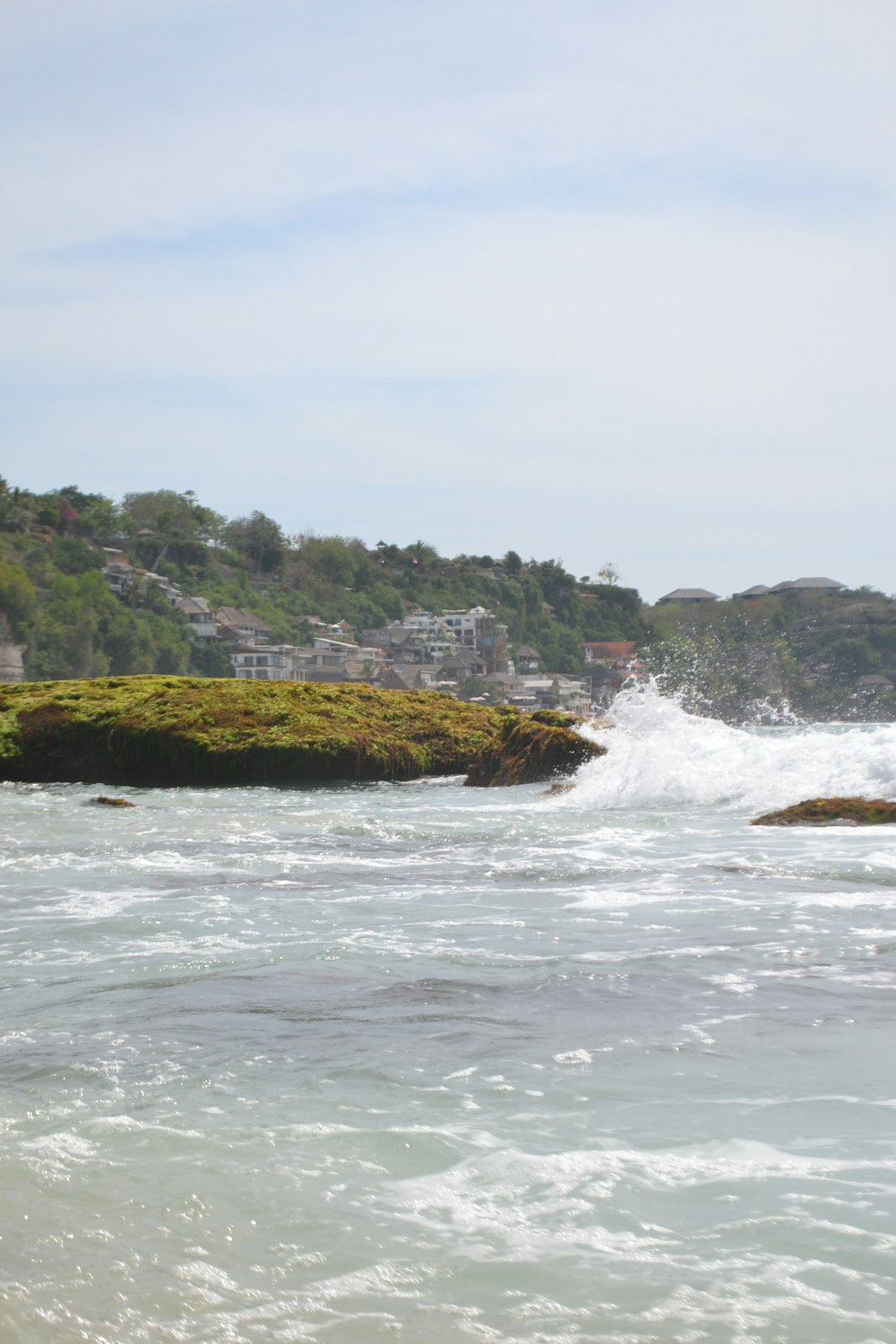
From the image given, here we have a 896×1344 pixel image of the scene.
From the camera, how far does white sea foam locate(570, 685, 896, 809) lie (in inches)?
524

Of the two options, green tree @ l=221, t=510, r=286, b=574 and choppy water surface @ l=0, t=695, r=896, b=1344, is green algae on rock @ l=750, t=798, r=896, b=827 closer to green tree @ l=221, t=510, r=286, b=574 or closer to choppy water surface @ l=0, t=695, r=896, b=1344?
choppy water surface @ l=0, t=695, r=896, b=1344

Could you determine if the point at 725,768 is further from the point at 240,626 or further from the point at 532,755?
the point at 240,626

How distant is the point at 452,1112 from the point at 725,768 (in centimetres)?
1117

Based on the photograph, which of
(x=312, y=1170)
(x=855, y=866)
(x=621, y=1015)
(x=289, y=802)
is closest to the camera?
(x=312, y=1170)

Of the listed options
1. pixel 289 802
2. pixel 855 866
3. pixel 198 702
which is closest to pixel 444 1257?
pixel 855 866

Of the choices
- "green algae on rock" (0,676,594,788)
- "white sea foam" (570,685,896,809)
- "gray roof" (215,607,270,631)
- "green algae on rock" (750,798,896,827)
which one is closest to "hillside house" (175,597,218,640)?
"gray roof" (215,607,270,631)

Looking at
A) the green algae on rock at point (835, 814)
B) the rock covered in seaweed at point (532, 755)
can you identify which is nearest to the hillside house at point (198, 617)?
the rock covered in seaweed at point (532, 755)

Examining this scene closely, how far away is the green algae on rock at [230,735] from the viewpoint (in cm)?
1734

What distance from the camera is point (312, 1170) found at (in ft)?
10.6

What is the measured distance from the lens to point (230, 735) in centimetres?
1752

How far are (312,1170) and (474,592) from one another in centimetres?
16296

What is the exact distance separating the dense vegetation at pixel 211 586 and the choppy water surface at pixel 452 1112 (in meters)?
96.4

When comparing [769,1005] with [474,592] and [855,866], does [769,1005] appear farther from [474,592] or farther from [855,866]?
[474,592]

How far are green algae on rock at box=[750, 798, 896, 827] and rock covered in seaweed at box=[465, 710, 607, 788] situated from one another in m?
5.53
